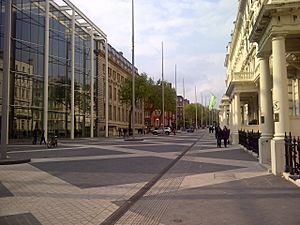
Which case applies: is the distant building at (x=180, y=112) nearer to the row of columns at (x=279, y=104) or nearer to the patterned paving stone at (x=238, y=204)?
the row of columns at (x=279, y=104)

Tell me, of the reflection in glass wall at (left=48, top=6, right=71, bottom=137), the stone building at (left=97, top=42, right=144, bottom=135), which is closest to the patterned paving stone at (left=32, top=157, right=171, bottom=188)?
the reflection in glass wall at (left=48, top=6, right=71, bottom=137)

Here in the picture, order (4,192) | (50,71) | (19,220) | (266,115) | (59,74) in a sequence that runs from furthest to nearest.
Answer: (59,74) → (50,71) → (266,115) → (4,192) → (19,220)

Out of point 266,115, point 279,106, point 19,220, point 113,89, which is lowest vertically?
point 19,220

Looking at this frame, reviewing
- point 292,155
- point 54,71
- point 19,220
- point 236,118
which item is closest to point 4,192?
point 19,220

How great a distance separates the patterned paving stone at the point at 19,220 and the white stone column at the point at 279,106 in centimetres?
805

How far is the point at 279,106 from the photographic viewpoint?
12359 mm

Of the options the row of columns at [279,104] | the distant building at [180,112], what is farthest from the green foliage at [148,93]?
the row of columns at [279,104]

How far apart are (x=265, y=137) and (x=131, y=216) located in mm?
9507

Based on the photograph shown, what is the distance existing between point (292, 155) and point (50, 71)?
114 ft

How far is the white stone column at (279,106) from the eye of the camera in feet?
39.9

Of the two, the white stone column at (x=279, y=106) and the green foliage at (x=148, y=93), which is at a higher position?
the green foliage at (x=148, y=93)

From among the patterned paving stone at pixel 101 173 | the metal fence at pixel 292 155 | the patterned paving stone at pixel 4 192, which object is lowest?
the patterned paving stone at pixel 4 192

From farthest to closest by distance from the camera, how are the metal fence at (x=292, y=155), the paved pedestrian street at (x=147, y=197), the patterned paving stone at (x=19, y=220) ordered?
the metal fence at (x=292, y=155)
the paved pedestrian street at (x=147, y=197)
the patterned paving stone at (x=19, y=220)

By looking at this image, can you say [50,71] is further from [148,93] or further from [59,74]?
[148,93]
